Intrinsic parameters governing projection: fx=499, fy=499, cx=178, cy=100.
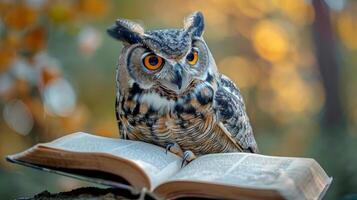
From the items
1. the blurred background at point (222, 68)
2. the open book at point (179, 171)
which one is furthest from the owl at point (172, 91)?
the blurred background at point (222, 68)

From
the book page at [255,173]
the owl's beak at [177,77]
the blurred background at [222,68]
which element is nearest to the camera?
the book page at [255,173]

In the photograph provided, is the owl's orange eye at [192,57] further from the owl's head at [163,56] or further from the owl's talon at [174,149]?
the owl's talon at [174,149]

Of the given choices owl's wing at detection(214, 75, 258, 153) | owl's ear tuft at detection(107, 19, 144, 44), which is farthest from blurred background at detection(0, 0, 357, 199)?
owl's ear tuft at detection(107, 19, 144, 44)

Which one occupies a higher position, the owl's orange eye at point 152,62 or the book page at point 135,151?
the owl's orange eye at point 152,62

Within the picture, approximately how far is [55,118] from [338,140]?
4.89 feet

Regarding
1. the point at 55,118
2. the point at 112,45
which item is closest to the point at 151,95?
the point at 55,118

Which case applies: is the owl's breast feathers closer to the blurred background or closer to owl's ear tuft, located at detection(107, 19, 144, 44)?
owl's ear tuft, located at detection(107, 19, 144, 44)

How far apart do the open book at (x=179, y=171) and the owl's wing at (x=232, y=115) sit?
0.23 metres

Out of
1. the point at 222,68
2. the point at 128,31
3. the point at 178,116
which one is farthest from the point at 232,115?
the point at 222,68

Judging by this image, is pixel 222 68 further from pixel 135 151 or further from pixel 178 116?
pixel 135 151

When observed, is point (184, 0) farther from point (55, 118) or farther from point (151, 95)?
point (151, 95)

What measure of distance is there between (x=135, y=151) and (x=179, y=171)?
0.33 ft

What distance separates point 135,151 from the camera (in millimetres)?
923

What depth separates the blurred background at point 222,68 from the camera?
206 cm
